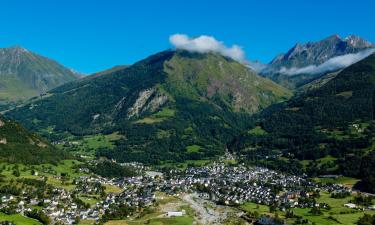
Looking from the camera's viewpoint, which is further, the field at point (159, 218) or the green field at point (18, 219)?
the field at point (159, 218)

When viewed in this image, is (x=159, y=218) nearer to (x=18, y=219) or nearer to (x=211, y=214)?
(x=211, y=214)

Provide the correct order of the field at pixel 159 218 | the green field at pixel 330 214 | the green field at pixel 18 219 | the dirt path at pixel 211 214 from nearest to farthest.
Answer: the green field at pixel 18 219, the field at pixel 159 218, the green field at pixel 330 214, the dirt path at pixel 211 214

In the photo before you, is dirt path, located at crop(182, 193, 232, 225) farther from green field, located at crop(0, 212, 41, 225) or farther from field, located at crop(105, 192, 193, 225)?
green field, located at crop(0, 212, 41, 225)

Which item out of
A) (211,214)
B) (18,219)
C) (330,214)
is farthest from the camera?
(211,214)

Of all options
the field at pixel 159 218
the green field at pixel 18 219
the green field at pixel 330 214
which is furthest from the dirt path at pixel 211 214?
the green field at pixel 18 219

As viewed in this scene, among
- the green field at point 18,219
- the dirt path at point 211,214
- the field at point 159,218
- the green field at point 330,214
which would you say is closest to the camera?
the green field at point 18,219

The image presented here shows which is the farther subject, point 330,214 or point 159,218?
point 330,214

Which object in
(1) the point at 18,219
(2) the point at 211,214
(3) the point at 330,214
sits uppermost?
(1) the point at 18,219

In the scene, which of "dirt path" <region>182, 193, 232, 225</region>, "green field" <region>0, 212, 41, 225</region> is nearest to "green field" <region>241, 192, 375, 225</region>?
"dirt path" <region>182, 193, 232, 225</region>

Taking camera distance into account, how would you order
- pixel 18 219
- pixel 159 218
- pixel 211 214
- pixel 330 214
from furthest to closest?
1. pixel 211 214
2. pixel 330 214
3. pixel 159 218
4. pixel 18 219

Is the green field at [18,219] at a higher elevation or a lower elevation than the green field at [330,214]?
higher

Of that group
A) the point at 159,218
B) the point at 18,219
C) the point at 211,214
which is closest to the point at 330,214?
the point at 211,214

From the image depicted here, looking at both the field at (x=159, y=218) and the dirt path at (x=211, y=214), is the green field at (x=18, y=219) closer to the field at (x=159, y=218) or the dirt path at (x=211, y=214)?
the field at (x=159, y=218)
